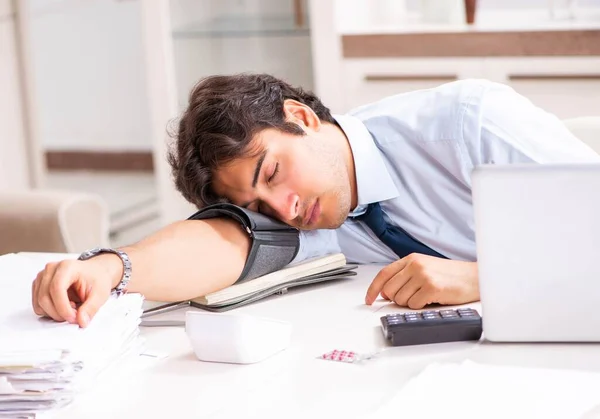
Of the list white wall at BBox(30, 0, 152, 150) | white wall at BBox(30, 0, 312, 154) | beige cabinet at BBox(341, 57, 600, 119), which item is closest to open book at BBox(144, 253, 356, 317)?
beige cabinet at BBox(341, 57, 600, 119)

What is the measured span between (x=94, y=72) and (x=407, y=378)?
10.2ft

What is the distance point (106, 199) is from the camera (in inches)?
164

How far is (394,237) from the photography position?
5.94ft

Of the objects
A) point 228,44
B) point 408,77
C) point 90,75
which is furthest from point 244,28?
point 90,75

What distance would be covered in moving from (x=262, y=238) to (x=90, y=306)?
41 cm

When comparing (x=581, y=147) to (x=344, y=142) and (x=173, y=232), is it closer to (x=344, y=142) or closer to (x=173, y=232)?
(x=344, y=142)

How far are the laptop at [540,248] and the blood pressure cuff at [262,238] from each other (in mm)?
478

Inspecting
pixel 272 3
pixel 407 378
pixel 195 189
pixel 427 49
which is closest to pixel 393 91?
pixel 427 49

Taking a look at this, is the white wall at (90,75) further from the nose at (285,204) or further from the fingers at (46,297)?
the fingers at (46,297)

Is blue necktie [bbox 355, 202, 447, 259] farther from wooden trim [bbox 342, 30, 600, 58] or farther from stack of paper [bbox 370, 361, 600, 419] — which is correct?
wooden trim [bbox 342, 30, 600, 58]

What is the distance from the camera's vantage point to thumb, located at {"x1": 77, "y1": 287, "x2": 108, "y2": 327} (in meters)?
1.28

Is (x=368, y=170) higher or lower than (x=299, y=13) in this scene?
lower

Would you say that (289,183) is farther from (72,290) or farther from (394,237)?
(72,290)

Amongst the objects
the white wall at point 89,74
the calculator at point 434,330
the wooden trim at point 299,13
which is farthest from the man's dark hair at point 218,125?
the white wall at point 89,74
